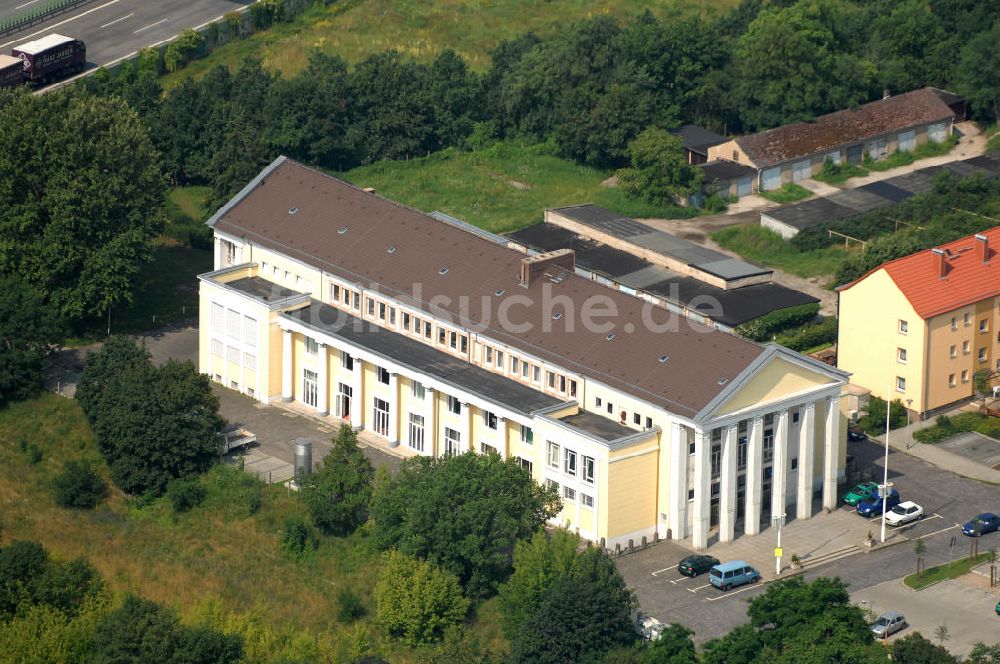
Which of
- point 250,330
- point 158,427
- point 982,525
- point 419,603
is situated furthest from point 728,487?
point 250,330

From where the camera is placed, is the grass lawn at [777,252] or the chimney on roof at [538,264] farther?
the grass lawn at [777,252]

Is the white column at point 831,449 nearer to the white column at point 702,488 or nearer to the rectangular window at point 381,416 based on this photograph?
the white column at point 702,488

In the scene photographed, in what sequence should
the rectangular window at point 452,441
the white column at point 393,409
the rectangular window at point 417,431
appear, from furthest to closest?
1. the white column at point 393,409
2. the rectangular window at point 417,431
3. the rectangular window at point 452,441

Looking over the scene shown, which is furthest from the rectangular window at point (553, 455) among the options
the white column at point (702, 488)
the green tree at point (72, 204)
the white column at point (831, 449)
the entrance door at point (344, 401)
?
the green tree at point (72, 204)

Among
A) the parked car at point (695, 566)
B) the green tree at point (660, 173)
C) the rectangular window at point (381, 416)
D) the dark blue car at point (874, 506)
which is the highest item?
the green tree at point (660, 173)

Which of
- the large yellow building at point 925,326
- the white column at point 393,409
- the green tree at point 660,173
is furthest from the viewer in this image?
the green tree at point 660,173

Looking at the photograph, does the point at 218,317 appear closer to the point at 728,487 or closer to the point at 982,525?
the point at 728,487

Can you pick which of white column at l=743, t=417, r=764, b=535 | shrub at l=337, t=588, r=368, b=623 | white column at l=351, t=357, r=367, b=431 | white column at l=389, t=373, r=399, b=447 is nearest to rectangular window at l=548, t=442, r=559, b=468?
white column at l=743, t=417, r=764, b=535
